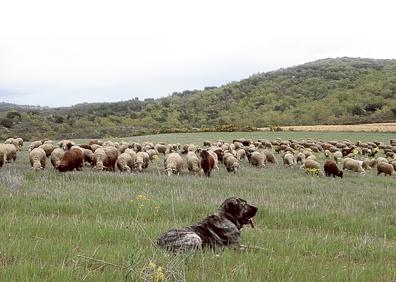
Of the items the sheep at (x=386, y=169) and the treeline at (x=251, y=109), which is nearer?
the sheep at (x=386, y=169)

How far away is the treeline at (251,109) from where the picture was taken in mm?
61781

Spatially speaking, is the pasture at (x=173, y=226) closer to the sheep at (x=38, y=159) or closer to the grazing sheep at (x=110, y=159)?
the sheep at (x=38, y=159)

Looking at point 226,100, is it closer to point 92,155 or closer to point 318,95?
point 318,95

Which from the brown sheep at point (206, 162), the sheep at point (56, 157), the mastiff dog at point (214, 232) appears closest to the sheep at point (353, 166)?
the brown sheep at point (206, 162)

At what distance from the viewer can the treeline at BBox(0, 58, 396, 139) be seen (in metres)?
61.8

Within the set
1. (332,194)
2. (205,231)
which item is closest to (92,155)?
(332,194)

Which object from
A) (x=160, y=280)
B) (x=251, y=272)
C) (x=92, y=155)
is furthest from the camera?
(x=92, y=155)

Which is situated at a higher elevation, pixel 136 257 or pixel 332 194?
pixel 136 257

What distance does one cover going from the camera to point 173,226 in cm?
813

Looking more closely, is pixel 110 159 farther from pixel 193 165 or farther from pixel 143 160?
pixel 193 165

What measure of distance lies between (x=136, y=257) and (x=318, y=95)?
296 ft

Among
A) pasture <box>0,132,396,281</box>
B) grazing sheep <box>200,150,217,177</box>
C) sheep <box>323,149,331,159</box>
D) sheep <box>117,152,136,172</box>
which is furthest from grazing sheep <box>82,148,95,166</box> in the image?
sheep <box>323,149,331,159</box>

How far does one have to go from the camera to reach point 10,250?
5.69m

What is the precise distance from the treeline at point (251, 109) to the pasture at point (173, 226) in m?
42.9
